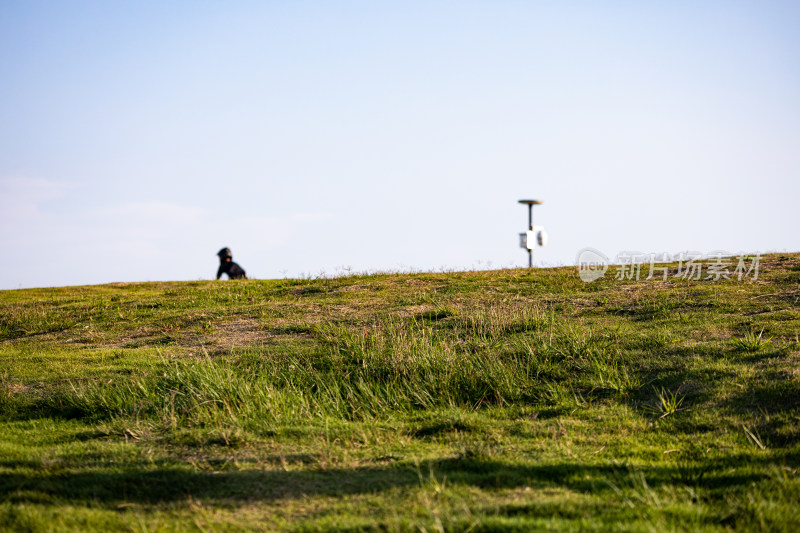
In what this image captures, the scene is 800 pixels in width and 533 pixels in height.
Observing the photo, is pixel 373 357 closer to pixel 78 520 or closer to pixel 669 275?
pixel 78 520

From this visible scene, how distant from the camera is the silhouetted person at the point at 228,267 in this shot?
901 inches

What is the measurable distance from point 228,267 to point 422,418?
17.9 meters

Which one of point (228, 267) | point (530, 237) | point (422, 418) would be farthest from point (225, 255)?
point (422, 418)

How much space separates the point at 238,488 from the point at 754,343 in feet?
20.4

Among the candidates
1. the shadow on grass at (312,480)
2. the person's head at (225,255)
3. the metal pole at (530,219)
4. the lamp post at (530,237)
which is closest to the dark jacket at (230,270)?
the person's head at (225,255)

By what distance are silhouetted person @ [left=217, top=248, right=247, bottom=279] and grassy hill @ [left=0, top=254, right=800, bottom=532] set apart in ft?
35.1

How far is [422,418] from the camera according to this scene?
6223 millimetres

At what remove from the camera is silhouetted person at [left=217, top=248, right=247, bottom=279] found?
22.9 meters

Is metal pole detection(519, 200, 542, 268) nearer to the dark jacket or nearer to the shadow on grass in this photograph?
the dark jacket

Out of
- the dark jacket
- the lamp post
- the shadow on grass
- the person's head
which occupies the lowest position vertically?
the shadow on grass

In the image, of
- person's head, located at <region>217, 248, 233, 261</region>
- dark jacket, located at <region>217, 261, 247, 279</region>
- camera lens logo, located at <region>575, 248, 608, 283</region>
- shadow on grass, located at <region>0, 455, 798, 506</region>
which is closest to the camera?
shadow on grass, located at <region>0, 455, 798, 506</region>

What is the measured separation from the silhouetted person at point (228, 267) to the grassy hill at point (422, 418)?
10.7m

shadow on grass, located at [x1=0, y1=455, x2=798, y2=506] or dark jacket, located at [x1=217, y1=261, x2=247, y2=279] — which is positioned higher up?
dark jacket, located at [x1=217, y1=261, x2=247, y2=279]

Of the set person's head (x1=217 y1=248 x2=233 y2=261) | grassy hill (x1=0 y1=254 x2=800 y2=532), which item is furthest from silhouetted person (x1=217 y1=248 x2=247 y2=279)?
grassy hill (x1=0 y1=254 x2=800 y2=532)
